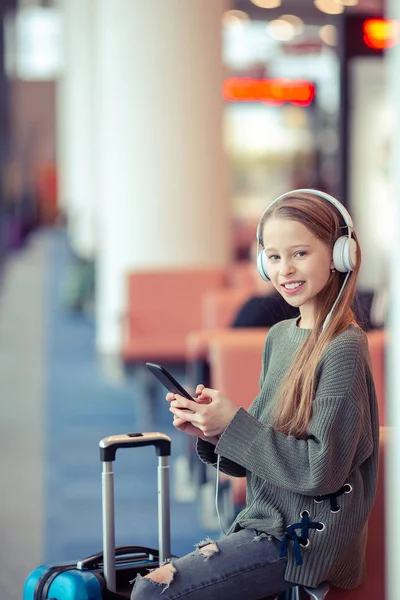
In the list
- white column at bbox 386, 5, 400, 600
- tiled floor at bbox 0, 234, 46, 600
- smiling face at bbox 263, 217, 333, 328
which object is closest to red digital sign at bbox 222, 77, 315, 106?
tiled floor at bbox 0, 234, 46, 600

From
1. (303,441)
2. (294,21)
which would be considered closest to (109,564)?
(303,441)

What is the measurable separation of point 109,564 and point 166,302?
524cm

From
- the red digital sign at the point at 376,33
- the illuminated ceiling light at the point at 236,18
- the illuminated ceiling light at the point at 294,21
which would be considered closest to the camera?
the red digital sign at the point at 376,33

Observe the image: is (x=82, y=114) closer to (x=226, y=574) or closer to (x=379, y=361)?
(x=379, y=361)

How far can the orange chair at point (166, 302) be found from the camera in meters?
7.61

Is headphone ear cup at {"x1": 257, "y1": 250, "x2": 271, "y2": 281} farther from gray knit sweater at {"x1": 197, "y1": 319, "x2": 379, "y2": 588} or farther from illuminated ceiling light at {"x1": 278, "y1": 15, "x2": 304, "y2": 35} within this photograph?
illuminated ceiling light at {"x1": 278, "y1": 15, "x2": 304, "y2": 35}

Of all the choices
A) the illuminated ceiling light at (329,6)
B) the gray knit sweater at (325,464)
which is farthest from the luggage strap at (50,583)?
the illuminated ceiling light at (329,6)

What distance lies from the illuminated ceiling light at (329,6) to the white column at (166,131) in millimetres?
6784

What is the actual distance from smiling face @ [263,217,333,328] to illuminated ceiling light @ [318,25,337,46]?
53.1ft

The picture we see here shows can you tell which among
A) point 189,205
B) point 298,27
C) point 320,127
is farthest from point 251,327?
point 320,127

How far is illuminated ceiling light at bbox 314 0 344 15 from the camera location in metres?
15.1

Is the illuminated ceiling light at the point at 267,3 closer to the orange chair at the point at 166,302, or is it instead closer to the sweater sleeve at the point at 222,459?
the orange chair at the point at 166,302

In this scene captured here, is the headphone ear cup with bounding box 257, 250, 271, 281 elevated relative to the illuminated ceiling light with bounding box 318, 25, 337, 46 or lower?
lower

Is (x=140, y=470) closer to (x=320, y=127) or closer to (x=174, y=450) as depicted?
(x=174, y=450)
